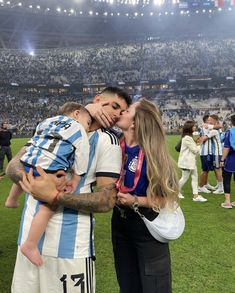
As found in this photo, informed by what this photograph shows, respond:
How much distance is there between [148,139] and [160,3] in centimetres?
6960

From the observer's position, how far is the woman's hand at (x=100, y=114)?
228 cm

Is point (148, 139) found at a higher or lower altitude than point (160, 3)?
lower

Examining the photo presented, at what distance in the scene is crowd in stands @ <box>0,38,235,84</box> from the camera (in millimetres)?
54844

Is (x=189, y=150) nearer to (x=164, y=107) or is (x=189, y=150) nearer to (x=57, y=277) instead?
(x=57, y=277)

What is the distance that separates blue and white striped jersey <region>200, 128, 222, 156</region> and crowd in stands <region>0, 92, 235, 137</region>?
106 feet

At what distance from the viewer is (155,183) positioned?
2.42 meters

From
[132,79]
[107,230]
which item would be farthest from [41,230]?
[132,79]

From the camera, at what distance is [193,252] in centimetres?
521

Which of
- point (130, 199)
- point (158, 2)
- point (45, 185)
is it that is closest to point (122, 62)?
point (158, 2)

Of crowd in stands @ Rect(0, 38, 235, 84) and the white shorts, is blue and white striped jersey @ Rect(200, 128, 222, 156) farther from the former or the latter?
crowd in stands @ Rect(0, 38, 235, 84)

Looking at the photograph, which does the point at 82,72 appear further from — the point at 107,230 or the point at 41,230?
the point at 41,230

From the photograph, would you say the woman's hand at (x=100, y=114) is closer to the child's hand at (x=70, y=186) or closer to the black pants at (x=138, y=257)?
the child's hand at (x=70, y=186)

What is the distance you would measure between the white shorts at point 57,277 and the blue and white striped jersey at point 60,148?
22.8 inches

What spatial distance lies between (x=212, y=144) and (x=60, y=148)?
7.52 meters
